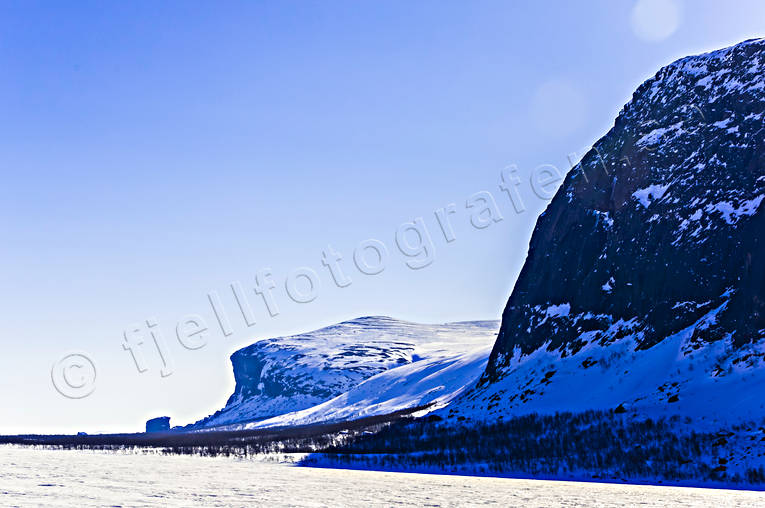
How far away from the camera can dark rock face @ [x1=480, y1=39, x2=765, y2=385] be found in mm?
74125

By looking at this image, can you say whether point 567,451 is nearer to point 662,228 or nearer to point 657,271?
point 657,271

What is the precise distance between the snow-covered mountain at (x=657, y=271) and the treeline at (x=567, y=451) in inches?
208

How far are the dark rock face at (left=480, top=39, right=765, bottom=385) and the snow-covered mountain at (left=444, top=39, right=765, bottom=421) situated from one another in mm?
192

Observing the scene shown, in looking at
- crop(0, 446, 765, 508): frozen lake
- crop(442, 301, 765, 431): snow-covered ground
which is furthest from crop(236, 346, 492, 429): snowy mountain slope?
crop(0, 446, 765, 508): frozen lake

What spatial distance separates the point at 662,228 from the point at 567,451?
158 feet

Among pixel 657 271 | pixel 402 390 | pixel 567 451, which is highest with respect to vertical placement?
pixel 657 271

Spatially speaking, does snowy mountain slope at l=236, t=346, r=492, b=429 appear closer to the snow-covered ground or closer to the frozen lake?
Result: the snow-covered ground

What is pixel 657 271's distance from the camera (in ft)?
274

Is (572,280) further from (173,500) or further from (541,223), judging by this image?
(173,500)

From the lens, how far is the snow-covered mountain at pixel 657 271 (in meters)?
64.5

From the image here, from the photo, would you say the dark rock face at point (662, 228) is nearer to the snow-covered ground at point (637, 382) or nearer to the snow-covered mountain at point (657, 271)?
the snow-covered mountain at point (657, 271)

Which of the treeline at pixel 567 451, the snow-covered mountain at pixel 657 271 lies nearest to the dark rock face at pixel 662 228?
the snow-covered mountain at pixel 657 271

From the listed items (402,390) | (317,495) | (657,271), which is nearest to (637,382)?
(657,271)

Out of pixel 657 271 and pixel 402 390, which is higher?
pixel 657 271
